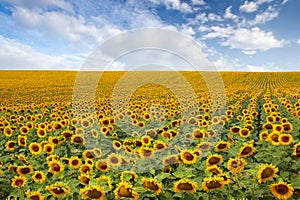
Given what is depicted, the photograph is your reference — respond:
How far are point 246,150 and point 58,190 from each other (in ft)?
8.63

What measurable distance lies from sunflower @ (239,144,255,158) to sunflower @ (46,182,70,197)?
2.47m

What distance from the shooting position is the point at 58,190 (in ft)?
11.0

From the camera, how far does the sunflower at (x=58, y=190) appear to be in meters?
3.34

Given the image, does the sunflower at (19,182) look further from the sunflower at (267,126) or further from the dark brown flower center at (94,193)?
the sunflower at (267,126)

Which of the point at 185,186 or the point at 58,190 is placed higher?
the point at 185,186

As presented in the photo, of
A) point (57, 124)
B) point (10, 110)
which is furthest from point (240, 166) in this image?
point (10, 110)

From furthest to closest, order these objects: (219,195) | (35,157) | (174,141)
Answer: (174,141) → (35,157) → (219,195)

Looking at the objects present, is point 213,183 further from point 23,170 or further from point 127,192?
point 23,170

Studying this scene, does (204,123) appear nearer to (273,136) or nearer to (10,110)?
(273,136)

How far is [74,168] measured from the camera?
4.59 metres

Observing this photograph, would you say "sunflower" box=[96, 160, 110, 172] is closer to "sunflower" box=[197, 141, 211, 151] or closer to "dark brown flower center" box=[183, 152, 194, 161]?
"dark brown flower center" box=[183, 152, 194, 161]

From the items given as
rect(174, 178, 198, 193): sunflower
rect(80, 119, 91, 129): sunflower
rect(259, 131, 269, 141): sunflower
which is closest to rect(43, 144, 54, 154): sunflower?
rect(80, 119, 91, 129): sunflower

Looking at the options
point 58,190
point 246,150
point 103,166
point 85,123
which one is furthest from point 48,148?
point 246,150

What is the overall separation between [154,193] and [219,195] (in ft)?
2.26
